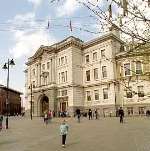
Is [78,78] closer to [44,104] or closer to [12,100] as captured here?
[44,104]

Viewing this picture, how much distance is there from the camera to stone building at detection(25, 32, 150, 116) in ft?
182

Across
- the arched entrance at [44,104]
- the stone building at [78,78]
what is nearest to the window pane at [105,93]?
the stone building at [78,78]

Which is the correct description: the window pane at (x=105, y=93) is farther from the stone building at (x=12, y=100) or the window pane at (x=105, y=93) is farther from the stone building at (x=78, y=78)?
the stone building at (x=12, y=100)

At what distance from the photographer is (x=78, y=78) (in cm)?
6044

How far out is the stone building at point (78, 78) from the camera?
55406mm

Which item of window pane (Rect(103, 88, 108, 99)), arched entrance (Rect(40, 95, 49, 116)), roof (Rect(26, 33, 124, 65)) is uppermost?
roof (Rect(26, 33, 124, 65))

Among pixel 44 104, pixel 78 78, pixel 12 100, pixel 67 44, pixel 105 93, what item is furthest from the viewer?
pixel 12 100

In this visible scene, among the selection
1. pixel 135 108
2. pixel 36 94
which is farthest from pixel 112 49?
pixel 36 94

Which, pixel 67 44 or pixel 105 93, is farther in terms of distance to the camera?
pixel 67 44

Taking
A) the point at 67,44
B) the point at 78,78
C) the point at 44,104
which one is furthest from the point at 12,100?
the point at 67,44

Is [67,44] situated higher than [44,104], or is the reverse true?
[67,44]

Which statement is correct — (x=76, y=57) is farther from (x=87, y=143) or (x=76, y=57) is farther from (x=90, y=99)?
(x=87, y=143)

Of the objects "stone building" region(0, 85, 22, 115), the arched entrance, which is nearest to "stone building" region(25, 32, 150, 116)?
the arched entrance

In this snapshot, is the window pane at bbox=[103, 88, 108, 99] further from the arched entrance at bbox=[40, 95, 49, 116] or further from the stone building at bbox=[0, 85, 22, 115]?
the stone building at bbox=[0, 85, 22, 115]
